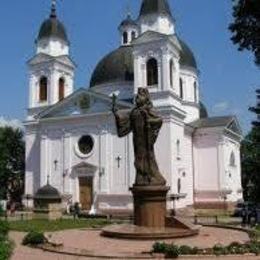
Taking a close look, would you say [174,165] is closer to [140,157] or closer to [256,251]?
[140,157]

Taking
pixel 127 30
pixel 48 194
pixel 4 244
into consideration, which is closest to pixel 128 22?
pixel 127 30

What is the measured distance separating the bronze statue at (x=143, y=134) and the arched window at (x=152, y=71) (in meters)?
28.8

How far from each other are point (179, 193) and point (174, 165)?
2839 mm

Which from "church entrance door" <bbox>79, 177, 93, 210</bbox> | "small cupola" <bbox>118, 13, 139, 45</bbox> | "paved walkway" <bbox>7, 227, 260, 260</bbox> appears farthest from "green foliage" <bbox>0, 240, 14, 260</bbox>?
"small cupola" <bbox>118, 13, 139, 45</bbox>

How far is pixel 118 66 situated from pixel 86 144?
33.3ft

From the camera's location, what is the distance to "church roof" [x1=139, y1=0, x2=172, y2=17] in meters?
49.2

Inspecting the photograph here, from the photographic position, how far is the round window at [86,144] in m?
49.3

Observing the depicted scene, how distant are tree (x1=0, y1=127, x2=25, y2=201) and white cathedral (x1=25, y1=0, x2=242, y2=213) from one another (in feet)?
33.5

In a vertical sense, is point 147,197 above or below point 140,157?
below

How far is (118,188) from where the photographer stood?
47.2 m

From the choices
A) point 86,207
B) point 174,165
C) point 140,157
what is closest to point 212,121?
point 174,165

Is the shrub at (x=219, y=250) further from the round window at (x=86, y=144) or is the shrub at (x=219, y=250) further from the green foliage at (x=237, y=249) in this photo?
the round window at (x=86, y=144)

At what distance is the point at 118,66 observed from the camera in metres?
55.3

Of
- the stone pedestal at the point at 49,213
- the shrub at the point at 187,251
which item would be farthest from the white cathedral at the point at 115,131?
the shrub at the point at 187,251
